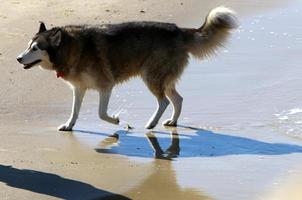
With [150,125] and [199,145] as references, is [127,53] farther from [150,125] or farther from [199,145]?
[199,145]

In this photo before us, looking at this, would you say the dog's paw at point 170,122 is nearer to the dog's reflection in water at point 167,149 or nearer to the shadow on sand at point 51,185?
the dog's reflection in water at point 167,149

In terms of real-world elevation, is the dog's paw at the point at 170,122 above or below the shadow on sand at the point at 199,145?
below

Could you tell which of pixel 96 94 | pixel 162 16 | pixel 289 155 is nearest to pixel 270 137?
pixel 289 155

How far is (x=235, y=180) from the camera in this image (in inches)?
246

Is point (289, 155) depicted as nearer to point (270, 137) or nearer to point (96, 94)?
point (270, 137)

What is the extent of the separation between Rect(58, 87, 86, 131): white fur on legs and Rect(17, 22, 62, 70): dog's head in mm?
475

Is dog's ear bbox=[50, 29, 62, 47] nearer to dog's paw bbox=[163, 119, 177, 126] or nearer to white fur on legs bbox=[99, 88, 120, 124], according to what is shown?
white fur on legs bbox=[99, 88, 120, 124]

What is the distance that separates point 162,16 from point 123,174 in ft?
24.9

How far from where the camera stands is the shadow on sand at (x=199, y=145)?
7086 mm

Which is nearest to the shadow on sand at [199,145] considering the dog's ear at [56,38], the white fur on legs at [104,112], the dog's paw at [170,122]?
the white fur on legs at [104,112]

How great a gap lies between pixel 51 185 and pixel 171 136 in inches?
83.3

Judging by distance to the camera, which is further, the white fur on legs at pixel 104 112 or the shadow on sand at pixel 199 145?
the white fur on legs at pixel 104 112

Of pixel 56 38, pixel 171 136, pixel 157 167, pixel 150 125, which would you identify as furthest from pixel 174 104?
pixel 157 167

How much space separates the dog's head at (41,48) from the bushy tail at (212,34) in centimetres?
155
